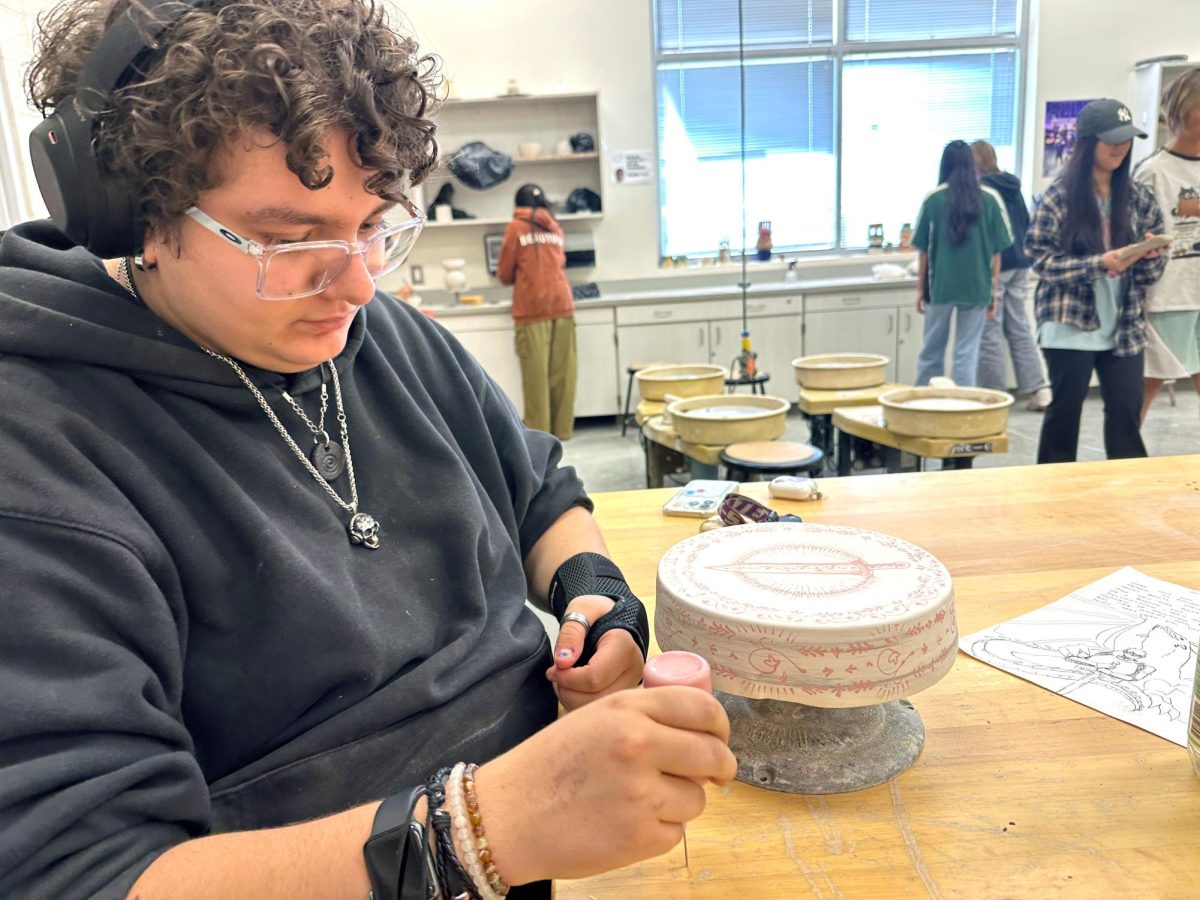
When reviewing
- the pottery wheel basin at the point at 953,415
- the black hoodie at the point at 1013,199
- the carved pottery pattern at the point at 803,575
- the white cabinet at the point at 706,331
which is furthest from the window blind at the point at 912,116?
the carved pottery pattern at the point at 803,575

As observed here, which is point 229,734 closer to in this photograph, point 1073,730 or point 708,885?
point 708,885

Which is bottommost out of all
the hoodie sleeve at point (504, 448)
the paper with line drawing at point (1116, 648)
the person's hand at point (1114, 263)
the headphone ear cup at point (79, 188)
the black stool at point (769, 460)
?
the black stool at point (769, 460)

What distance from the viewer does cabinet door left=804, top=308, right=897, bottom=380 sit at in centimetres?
566

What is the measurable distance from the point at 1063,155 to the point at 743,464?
5.38m

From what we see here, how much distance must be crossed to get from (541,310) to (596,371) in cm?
68

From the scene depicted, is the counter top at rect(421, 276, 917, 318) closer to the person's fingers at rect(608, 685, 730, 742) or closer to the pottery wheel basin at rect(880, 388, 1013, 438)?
the pottery wheel basin at rect(880, 388, 1013, 438)

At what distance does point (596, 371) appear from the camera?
570 cm

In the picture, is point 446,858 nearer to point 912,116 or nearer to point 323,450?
point 323,450

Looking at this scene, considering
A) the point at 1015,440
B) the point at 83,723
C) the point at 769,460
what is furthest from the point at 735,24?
the point at 83,723

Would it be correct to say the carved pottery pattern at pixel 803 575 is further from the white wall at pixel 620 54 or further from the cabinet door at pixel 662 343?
the white wall at pixel 620 54

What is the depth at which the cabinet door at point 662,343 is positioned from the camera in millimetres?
A: 5621

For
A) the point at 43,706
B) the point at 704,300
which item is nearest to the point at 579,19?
the point at 704,300

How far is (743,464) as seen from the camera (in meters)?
2.25

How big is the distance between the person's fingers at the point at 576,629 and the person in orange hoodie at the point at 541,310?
4.36 m
